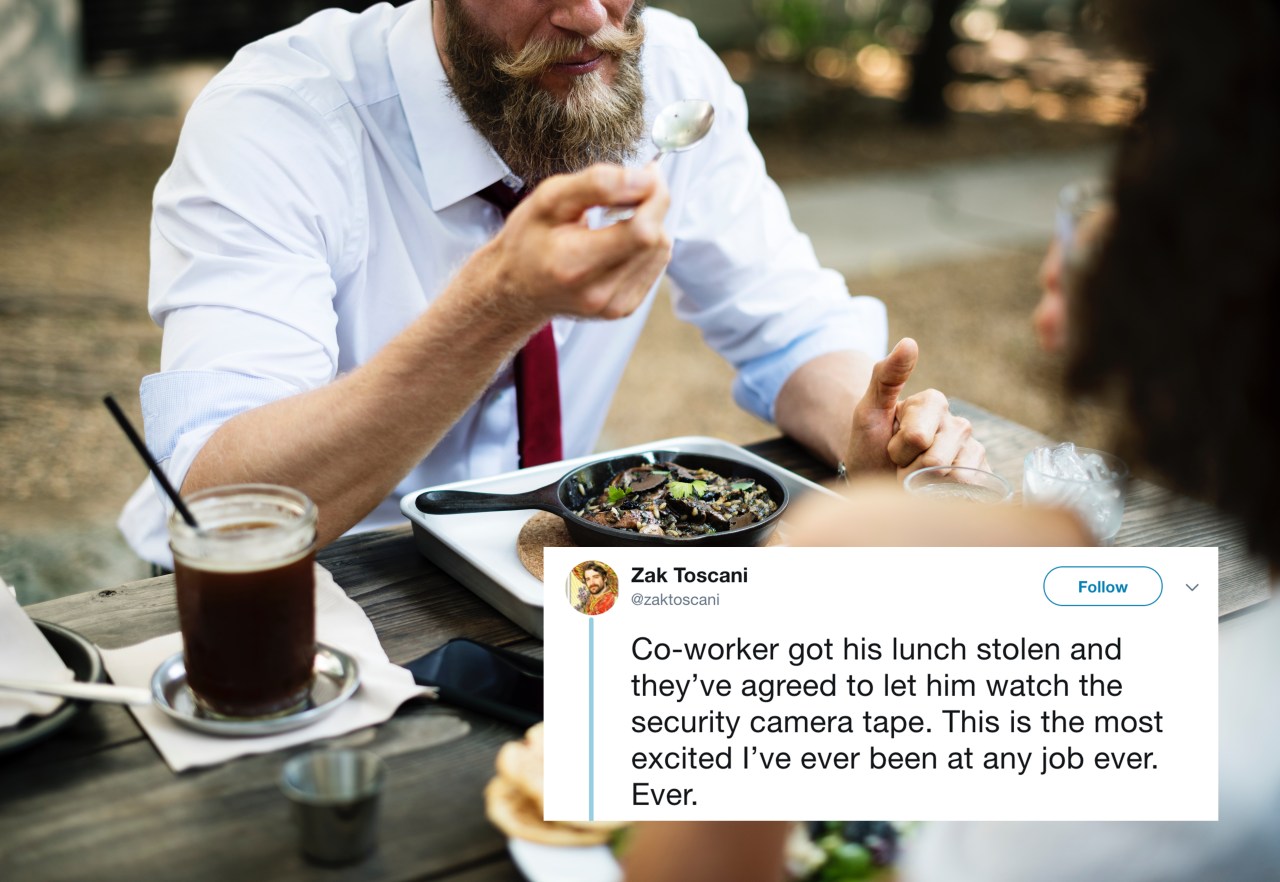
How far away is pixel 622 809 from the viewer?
3.05ft

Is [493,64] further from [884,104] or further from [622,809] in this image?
[884,104]

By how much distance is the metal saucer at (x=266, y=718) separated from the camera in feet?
3.47

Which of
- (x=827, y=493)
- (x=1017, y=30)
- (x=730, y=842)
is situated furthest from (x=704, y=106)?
(x=1017, y=30)

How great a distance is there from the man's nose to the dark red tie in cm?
26

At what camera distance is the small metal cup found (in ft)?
2.94

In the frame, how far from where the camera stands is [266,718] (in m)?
1.08

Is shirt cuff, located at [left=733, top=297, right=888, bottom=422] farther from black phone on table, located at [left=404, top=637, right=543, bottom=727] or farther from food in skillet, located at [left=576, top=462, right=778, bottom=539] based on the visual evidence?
black phone on table, located at [left=404, top=637, right=543, bottom=727]

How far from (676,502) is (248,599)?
500mm

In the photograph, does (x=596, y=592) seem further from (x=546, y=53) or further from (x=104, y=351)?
(x=104, y=351)

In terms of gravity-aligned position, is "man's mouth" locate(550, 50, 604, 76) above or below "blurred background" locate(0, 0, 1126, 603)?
above

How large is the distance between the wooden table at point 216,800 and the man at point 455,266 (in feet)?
0.93

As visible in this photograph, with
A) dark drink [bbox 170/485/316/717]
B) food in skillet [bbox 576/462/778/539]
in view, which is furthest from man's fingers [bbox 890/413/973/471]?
dark drink [bbox 170/485/316/717]

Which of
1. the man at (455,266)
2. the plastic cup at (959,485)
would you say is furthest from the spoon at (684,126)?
the plastic cup at (959,485)

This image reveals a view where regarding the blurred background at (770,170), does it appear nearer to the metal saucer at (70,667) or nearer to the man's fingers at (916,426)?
the man's fingers at (916,426)
